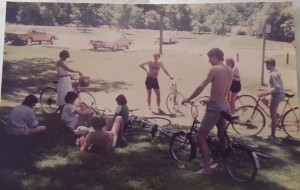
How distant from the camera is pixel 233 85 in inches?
104

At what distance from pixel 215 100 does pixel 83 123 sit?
2.79ft

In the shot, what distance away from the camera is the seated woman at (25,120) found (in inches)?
110

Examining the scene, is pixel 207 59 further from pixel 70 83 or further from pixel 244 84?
pixel 70 83

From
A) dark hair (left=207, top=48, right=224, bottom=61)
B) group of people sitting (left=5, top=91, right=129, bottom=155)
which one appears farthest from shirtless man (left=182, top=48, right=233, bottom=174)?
group of people sitting (left=5, top=91, right=129, bottom=155)

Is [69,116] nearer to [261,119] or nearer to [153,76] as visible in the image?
[153,76]

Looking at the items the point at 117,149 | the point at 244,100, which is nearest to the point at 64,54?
the point at 117,149

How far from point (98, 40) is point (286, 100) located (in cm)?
125

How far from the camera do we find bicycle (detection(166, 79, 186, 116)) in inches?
107

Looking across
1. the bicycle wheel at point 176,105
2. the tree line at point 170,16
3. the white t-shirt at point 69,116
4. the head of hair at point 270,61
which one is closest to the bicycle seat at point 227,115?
the bicycle wheel at point 176,105

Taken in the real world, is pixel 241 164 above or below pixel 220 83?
below

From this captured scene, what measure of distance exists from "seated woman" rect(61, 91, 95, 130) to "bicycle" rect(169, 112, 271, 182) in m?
0.57

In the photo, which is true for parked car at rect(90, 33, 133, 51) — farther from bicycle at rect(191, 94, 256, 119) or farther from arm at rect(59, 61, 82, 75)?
bicycle at rect(191, 94, 256, 119)

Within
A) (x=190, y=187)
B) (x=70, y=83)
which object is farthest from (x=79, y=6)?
(x=190, y=187)

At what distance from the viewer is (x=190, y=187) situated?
2557 mm
